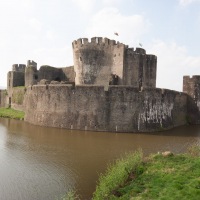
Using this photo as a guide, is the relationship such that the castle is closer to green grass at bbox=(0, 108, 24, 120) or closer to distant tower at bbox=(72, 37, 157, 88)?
distant tower at bbox=(72, 37, 157, 88)

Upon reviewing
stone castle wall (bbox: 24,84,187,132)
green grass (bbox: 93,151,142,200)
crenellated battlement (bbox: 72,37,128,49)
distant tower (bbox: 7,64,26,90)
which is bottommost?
green grass (bbox: 93,151,142,200)

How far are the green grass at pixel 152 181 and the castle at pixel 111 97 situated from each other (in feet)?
29.1

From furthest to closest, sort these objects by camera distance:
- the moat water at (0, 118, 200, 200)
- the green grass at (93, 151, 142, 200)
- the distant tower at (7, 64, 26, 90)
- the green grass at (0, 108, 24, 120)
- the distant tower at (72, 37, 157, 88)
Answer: the distant tower at (7, 64, 26, 90), the green grass at (0, 108, 24, 120), the distant tower at (72, 37, 157, 88), the moat water at (0, 118, 200, 200), the green grass at (93, 151, 142, 200)

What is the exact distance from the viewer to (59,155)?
11820 mm

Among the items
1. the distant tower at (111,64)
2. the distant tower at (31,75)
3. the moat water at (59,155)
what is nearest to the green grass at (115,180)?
the moat water at (59,155)

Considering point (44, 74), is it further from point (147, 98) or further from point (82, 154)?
point (82, 154)

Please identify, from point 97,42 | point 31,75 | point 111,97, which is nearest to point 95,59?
point 97,42

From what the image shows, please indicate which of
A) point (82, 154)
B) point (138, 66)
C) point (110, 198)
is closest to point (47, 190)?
point (110, 198)

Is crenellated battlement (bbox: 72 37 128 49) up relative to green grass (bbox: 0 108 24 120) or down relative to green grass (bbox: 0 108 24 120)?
up

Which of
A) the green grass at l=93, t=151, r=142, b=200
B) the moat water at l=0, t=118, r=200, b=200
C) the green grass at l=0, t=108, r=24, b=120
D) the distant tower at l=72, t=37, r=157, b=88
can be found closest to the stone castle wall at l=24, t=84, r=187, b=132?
the moat water at l=0, t=118, r=200, b=200

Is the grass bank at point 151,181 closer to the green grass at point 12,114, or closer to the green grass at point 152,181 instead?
the green grass at point 152,181

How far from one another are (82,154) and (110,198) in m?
5.05

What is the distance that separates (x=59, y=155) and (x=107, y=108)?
7009mm

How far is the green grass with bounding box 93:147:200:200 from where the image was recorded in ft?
22.9
